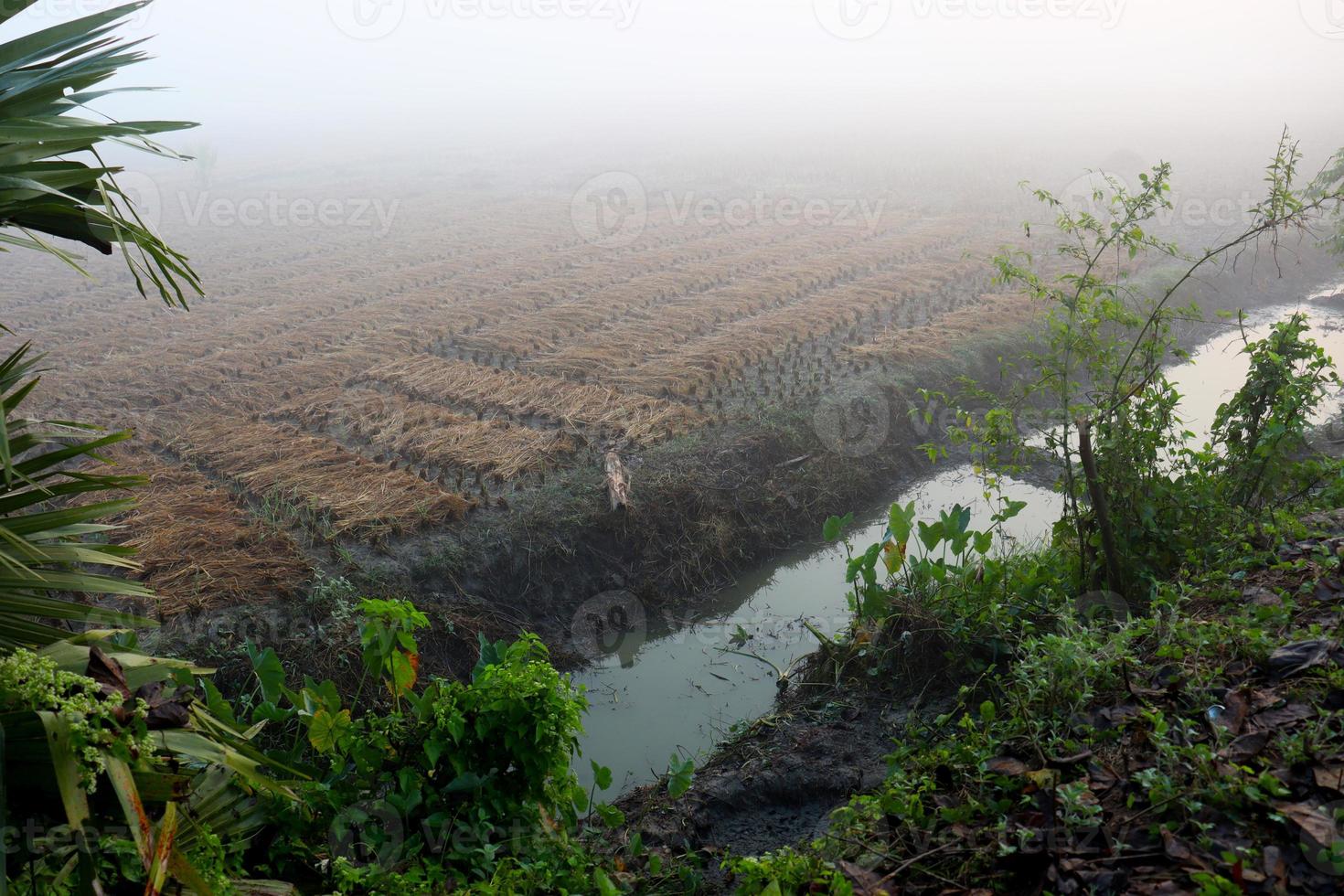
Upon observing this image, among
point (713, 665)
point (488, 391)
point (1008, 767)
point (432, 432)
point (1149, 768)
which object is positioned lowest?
point (713, 665)

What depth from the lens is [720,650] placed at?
20.0 ft

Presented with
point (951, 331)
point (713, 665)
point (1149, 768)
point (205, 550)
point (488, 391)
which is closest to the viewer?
point (1149, 768)

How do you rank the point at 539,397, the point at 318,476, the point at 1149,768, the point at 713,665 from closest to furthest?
the point at 1149,768
the point at 713,665
the point at 318,476
the point at 539,397

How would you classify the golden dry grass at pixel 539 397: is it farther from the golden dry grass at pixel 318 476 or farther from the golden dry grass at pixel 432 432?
the golden dry grass at pixel 318 476

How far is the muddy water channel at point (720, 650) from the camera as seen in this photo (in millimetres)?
5191

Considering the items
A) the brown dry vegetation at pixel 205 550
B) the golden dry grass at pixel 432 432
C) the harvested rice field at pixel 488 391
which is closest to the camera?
the brown dry vegetation at pixel 205 550

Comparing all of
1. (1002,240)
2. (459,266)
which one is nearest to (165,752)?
(459,266)

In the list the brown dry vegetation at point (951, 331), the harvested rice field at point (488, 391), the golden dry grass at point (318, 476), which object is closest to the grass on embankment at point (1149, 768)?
the harvested rice field at point (488, 391)

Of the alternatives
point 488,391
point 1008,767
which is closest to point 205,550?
point 488,391

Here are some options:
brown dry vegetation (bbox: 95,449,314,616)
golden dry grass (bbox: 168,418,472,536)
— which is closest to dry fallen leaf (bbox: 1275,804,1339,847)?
brown dry vegetation (bbox: 95,449,314,616)

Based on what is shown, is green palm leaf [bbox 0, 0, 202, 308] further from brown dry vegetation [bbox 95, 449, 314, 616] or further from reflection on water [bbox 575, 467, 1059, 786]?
reflection on water [bbox 575, 467, 1059, 786]

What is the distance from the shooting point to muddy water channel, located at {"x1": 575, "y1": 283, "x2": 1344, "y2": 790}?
519cm

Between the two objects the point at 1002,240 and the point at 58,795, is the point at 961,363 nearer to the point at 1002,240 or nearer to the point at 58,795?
the point at 1002,240

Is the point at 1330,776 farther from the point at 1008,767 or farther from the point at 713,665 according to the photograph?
the point at 713,665
